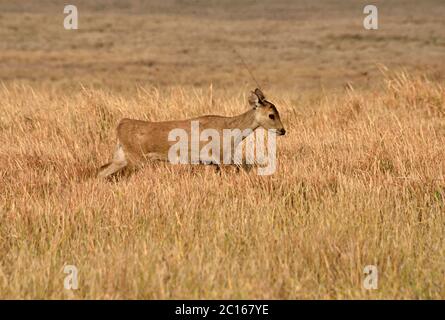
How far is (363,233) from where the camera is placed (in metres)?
6.91

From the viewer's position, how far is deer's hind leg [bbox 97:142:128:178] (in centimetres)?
969

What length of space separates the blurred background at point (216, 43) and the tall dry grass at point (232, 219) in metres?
10.2

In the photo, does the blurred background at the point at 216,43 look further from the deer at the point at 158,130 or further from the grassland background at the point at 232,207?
the deer at the point at 158,130

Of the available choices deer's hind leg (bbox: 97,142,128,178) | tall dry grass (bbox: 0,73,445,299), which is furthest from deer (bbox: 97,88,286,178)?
tall dry grass (bbox: 0,73,445,299)

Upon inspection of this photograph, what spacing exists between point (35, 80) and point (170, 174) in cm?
2046

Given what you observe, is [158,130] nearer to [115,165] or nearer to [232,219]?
[115,165]

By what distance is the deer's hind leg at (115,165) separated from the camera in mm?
9688

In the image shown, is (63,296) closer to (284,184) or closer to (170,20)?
(284,184)

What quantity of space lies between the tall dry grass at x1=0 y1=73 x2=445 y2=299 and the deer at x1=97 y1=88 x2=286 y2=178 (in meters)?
0.23

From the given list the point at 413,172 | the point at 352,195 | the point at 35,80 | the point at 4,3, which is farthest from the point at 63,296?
the point at 4,3

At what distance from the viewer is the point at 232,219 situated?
739 centimetres

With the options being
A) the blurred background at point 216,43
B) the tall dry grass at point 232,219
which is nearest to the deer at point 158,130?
the tall dry grass at point 232,219

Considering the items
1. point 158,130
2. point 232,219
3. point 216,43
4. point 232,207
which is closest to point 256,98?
point 158,130

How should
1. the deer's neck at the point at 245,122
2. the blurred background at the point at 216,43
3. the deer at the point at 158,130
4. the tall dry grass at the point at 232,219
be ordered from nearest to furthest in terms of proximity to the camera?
the tall dry grass at the point at 232,219 < the deer at the point at 158,130 < the deer's neck at the point at 245,122 < the blurred background at the point at 216,43
